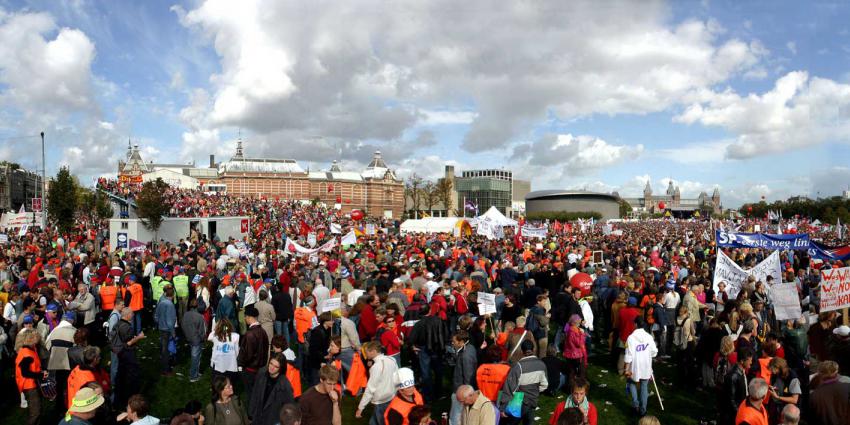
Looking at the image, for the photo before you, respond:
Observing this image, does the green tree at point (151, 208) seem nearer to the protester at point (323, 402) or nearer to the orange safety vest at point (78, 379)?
the orange safety vest at point (78, 379)

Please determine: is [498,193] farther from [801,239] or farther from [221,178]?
[801,239]

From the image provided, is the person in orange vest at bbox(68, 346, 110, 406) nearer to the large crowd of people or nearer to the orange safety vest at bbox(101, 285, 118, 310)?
the large crowd of people

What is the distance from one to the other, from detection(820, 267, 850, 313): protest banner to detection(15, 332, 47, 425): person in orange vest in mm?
11651

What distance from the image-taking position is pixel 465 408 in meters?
5.31

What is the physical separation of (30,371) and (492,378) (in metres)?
5.92

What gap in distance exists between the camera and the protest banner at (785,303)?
9625 millimetres

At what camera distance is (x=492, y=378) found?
250 inches

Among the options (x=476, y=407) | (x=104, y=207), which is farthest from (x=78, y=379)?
(x=104, y=207)

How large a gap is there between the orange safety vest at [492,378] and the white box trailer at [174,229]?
1952 cm

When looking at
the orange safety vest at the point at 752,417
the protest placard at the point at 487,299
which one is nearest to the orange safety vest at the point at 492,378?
the orange safety vest at the point at 752,417

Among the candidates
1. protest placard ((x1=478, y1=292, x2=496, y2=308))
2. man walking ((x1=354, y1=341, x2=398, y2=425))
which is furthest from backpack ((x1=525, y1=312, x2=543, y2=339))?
man walking ((x1=354, y1=341, x2=398, y2=425))

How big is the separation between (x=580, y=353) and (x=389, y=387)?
365cm

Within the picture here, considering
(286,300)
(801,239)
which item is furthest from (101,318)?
(801,239)

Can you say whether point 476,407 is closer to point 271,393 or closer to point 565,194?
point 271,393
